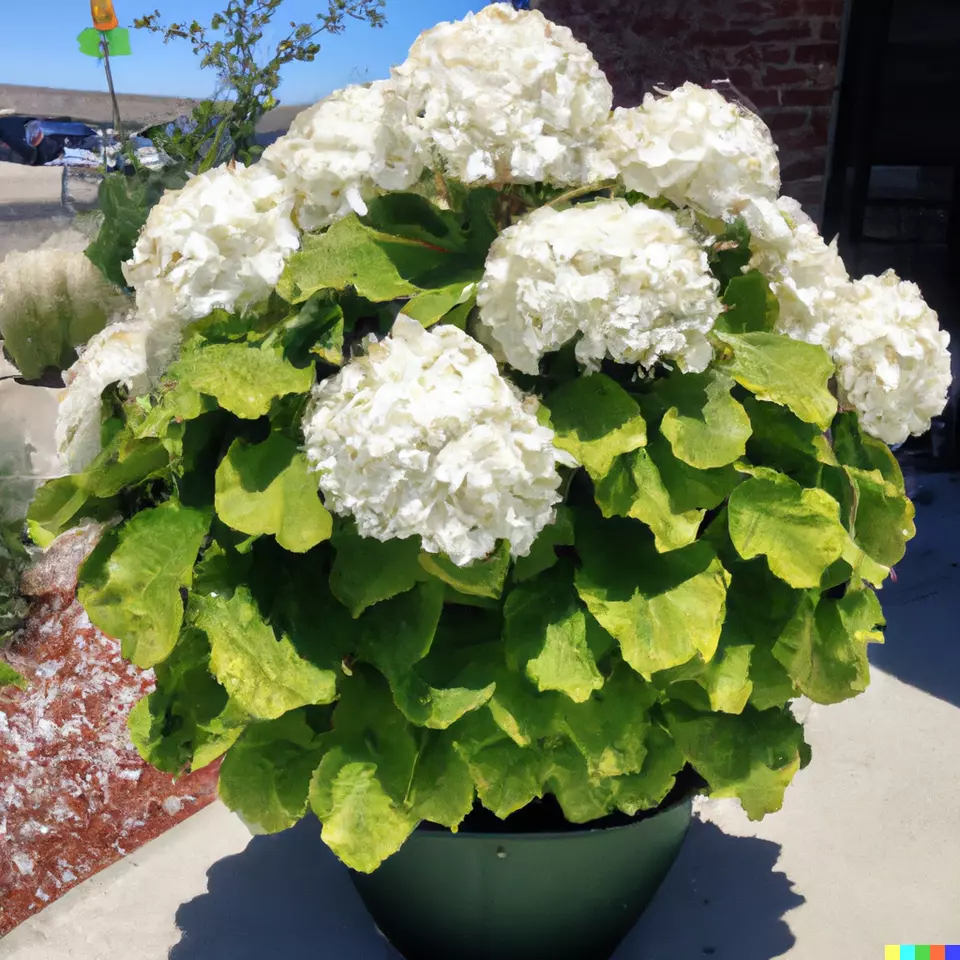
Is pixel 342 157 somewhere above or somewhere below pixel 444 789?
above

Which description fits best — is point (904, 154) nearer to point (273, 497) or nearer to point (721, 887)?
point (721, 887)

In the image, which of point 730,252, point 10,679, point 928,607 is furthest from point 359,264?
point 928,607

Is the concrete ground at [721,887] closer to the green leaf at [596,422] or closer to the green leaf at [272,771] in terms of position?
the green leaf at [272,771]

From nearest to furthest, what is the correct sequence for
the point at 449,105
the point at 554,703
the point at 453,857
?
the point at 449,105 → the point at 554,703 → the point at 453,857

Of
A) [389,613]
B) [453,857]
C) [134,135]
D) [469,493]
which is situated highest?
[134,135]

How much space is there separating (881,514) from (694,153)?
0.68m

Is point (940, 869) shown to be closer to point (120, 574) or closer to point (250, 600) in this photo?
point (250, 600)

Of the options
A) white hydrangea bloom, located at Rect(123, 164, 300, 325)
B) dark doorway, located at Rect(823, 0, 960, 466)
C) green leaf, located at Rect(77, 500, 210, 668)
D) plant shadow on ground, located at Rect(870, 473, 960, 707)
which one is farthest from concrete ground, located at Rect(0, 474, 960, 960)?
dark doorway, located at Rect(823, 0, 960, 466)

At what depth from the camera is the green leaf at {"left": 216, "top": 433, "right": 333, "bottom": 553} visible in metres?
1.36

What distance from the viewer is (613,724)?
5.08 feet

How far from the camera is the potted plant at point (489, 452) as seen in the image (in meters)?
1.33

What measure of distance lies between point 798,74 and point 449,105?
3538 millimetres

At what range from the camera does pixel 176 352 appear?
1.55 meters

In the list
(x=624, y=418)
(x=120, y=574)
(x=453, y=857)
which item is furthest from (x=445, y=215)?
(x=453, y=857)
